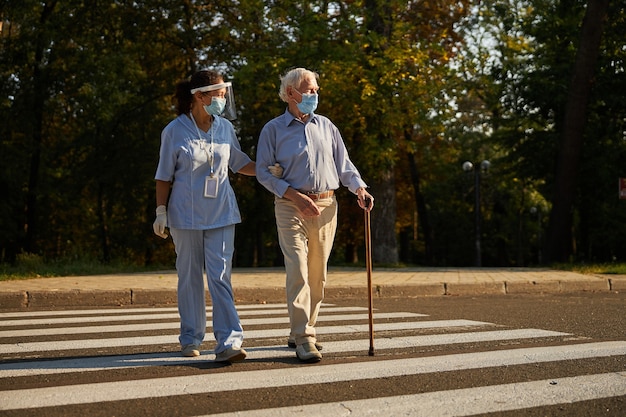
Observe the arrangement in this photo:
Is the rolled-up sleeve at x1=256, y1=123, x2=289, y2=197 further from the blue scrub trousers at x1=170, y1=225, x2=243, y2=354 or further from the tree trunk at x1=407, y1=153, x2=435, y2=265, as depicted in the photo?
the tree trunk at x1=407, y1=153, x2=435, y2=265

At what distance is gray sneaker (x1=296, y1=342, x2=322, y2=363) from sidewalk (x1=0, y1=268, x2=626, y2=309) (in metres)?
5.61

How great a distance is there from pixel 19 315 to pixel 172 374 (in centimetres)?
456

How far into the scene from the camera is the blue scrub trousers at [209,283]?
5875mm

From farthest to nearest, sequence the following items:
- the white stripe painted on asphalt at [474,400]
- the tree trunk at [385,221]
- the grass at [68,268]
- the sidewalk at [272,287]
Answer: the tree trunk at [385,221] < the grass at [68,268] < the sidewalk at [272,287] < the white stripe painted on asphalt at [474,400]

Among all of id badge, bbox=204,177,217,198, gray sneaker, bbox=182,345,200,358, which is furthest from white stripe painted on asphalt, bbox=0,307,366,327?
id badge, bbox=204,177,217,198

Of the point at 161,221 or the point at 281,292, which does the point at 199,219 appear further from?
the point at 281,292

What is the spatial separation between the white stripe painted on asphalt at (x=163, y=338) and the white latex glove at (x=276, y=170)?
71.4 inches

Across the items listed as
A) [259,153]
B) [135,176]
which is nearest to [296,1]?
[135,176]

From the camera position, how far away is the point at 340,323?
8.52 metres

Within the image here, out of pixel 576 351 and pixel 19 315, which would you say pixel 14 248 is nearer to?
pixel 19 315

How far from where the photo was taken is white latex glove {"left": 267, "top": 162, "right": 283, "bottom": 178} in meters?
6.14

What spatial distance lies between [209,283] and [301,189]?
955 mm

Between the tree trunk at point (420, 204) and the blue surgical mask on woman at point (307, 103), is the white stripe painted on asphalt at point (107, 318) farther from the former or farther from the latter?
the tree trunk at point (420, 204)

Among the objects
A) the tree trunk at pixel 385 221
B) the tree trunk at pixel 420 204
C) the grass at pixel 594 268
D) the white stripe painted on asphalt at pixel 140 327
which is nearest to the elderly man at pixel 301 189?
the white stripe painted on asphalt at pixel 140 327
